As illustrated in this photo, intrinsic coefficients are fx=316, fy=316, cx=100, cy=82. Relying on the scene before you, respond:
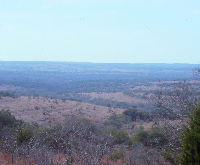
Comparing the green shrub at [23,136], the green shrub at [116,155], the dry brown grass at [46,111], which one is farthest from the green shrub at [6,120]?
the dry brown grass at [46,111]

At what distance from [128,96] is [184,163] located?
41.0 metres

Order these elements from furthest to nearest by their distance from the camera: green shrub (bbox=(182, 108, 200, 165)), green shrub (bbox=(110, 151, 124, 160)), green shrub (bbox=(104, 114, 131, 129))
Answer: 1. green shrub (bbox=(104, 114, 131, 129))
2. green shrub (bbox=(110, 151, 124, 160))
3. green shrub (bbox=(182, 108, 200, 165))

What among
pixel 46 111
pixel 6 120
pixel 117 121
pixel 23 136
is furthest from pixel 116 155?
pixel 46 111

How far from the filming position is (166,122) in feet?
22.0

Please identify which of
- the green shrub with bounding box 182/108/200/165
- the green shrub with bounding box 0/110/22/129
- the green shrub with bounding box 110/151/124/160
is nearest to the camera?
A: the green shrub with bounding box 182/108/200/165

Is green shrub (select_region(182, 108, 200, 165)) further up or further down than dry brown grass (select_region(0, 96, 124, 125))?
further up

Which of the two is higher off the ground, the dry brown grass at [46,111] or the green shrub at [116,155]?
the green shrub at [116,155]

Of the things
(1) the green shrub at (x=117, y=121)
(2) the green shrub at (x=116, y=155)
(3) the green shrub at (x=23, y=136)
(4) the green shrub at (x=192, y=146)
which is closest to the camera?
(4) the green shrub at (x=192, y=146)

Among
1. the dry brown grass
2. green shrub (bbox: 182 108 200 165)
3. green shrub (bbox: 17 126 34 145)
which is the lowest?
the dry brown grass

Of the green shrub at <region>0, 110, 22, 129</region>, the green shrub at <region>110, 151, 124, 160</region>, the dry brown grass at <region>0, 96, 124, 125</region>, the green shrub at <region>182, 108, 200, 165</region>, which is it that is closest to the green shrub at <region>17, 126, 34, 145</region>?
the green shrub at <region>110, 151, 124, 160</region>

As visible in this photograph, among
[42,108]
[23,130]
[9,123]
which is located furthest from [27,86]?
[23,130]

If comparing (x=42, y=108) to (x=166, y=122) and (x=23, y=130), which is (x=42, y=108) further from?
(x=166, y=122)

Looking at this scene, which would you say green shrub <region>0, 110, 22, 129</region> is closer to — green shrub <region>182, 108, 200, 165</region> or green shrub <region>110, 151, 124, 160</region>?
green shrub <region>110, 151, 124, 160</region>

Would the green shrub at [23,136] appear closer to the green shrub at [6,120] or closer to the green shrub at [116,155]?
the green shrub at [116,155]
